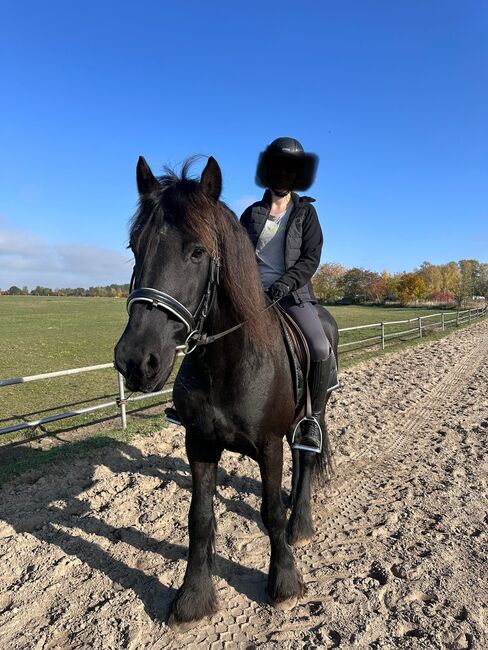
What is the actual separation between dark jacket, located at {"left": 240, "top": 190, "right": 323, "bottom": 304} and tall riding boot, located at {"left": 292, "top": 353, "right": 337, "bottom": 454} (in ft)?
2.13

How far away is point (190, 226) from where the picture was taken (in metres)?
2.15

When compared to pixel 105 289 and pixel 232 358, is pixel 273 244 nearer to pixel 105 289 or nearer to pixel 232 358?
pixel 232 358

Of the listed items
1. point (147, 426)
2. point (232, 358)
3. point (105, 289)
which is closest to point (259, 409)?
point (232, 358)

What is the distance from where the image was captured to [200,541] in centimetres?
293

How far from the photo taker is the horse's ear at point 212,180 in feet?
7.49

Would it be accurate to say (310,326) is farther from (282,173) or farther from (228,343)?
(282,173)

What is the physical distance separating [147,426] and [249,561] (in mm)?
3699

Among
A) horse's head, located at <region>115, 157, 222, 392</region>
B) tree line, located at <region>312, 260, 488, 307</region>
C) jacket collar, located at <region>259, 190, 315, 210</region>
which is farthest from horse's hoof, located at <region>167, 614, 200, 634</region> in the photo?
tree line, located at <region>312, 260, 488, 307</region>

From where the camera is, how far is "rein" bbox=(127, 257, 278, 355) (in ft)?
6.61

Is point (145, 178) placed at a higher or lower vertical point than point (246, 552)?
higher

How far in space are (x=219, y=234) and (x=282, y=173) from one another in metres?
1.32

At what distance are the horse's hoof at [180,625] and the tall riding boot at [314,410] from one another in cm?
141

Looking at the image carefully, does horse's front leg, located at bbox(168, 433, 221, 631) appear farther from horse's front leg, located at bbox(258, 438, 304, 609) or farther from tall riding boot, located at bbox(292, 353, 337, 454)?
tall riding boot, located at bbox(292, 353, 337, 454)

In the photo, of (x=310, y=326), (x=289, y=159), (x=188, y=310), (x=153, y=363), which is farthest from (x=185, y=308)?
(x=289, y=159)
